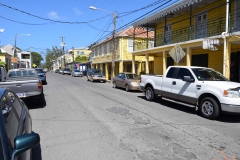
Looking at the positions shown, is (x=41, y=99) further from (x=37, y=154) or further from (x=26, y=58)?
(x=26, y=58)

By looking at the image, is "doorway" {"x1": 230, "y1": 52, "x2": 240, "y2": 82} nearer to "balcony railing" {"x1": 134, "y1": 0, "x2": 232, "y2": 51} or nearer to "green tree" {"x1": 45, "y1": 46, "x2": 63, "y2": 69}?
"balcony railing" {"x1": 134, "y1": 0, "x2": 232, "y2": 51}

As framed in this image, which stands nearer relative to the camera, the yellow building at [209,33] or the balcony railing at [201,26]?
the yellow building at [209,33]

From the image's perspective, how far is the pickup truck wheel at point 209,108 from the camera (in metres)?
6.98

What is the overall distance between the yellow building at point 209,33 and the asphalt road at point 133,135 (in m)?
5.89

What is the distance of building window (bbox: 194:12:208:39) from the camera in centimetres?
1529

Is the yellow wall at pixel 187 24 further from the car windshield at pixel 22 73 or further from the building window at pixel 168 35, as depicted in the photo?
the car windshield at pixel 22 73

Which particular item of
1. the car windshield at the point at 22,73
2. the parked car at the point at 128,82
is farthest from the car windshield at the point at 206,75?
the car windshield at the point at 22,73

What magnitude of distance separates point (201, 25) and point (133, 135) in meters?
13.1

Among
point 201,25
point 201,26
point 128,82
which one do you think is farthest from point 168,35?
point 128,82

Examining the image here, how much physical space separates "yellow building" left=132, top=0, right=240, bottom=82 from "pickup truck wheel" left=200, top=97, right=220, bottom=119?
5332 mm

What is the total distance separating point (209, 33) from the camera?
14.7 m

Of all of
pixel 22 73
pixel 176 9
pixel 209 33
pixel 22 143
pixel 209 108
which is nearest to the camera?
pixel 22 143

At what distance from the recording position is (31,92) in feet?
27.5

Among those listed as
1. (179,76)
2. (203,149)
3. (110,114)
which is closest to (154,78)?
(179,76)
